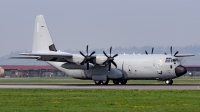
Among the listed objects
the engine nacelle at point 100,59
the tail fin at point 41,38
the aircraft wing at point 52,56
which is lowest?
the engine nacelle at point 100,59

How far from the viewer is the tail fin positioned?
69000 mm

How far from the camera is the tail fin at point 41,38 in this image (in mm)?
69000

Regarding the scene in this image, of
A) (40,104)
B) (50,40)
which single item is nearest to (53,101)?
(40,104)

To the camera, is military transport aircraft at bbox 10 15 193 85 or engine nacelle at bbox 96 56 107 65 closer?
military transport aircraft at bbox 10 15 193 85

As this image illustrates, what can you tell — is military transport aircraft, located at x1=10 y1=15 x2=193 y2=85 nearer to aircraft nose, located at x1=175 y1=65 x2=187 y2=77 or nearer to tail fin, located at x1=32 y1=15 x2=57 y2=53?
aircraft nose, located at x1=175 y1=65 x2=187 y2=77

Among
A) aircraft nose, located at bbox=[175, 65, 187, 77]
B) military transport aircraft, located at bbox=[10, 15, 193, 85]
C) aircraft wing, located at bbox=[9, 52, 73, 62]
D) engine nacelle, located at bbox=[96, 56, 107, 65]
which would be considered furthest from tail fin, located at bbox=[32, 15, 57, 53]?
aircraft nose, located at bbox=[175, 65, 187, 77]

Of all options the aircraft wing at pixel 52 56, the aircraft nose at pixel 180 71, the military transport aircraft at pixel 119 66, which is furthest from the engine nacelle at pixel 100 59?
→ the aircraft nose at pixel 180 71

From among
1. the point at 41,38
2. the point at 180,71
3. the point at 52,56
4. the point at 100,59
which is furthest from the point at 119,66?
the point at 41,38

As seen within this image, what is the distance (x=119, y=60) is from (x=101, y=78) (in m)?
2.93

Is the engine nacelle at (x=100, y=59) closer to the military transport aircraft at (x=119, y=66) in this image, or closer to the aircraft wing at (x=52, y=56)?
the military transport aircraft at (x=119, y=66)

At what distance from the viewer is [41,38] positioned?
228 feet

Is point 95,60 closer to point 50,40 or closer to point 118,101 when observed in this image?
point 50,40

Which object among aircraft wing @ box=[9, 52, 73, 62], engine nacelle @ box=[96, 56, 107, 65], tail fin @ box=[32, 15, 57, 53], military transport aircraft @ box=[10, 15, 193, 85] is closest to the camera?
aircraft wing @ box=[9, 52, 73, 62]

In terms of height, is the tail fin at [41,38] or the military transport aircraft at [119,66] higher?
the tail fin at [41,38]
